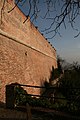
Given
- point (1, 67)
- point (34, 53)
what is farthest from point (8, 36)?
point (34, 53)

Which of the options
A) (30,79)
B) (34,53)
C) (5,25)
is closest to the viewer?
(5,25)

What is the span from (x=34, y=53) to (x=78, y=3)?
14.7m

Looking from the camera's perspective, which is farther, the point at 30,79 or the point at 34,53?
the point at 34,53

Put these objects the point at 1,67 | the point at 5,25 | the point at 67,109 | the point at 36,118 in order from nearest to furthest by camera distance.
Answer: the point at 36,118 → the point at 67,109 → the point at 1,67 → the point at 5,25

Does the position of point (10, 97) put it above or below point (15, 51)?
below

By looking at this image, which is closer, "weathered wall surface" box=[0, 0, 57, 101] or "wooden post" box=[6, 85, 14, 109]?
"wooden post" box=[6, 85, 14, 109]

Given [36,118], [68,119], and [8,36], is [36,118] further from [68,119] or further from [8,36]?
[8,36]

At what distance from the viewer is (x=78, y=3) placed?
9.63 ft

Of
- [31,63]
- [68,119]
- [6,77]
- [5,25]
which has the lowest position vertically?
[68,119]

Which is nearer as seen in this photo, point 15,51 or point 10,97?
point 10,97

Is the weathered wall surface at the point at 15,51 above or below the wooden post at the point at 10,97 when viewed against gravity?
above

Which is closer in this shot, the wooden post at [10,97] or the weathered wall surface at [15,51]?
the wooden post at [10,97]

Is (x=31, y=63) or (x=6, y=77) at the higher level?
(x=31, y=63)

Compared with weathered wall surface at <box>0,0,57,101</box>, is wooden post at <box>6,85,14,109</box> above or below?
below
